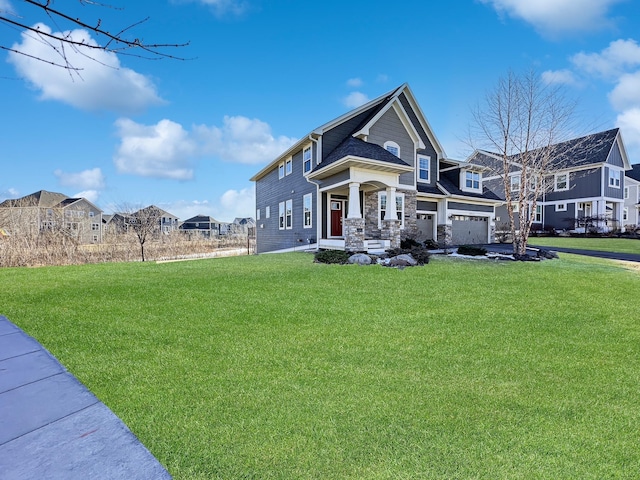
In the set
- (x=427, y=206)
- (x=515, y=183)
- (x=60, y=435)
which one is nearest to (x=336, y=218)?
(x=427, y=206)

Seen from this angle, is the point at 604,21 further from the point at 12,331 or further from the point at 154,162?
the point at 154,162

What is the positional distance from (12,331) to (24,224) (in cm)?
1985

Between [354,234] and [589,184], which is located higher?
[589,184]

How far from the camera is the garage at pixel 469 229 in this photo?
65.2ft

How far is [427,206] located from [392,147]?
4.53 meters

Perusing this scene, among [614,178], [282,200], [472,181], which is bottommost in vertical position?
[282,200]

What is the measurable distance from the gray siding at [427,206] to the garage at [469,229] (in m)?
1.56

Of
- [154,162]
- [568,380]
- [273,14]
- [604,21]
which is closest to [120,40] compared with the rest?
[568,380]

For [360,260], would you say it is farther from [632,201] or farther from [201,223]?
[201,223]

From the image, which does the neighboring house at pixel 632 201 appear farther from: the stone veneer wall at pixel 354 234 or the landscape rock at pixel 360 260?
the landscape rock at pixel 360 260

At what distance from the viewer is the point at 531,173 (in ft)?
46.8

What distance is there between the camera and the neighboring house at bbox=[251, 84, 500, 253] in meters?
13.3

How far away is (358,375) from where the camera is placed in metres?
3.26

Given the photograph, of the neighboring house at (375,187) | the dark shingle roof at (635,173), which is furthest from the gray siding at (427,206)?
the dark shingle roof at (635,173)
